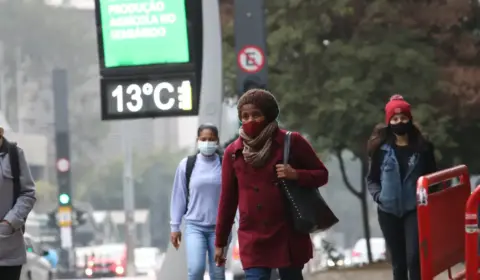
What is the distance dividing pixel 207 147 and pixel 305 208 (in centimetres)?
366

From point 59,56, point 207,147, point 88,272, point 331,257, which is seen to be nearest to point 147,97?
point 207,147

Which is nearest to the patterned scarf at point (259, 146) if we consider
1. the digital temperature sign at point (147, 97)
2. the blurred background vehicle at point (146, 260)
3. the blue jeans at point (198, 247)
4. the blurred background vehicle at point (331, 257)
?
the blue jeans at point (198, 247)

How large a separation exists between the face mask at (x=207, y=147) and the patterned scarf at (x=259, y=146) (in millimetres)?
3551

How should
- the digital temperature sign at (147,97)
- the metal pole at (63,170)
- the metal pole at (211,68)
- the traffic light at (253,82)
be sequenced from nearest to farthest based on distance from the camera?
the traffic light at (253,82)
the digital temperature sign at (147,97)
the metal pole at (211,68)
the metal pole at (63,170)

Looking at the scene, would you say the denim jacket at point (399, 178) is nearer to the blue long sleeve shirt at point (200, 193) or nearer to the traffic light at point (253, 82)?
the blue long sleeve shirt at point (200, 193)

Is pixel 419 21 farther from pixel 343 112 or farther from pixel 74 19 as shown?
pixel 74 19

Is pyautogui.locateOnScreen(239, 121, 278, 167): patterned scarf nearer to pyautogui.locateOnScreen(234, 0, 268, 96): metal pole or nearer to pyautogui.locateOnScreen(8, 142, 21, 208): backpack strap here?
pyautogui.locateOnScreen(8, 142, 21, 208): backpack strap

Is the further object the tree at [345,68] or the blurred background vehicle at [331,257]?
the blurred background vehicle at [331,257]

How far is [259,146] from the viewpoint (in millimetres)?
8195

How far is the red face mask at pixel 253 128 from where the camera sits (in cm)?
813

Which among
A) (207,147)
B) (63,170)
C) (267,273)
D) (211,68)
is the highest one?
(211,68)

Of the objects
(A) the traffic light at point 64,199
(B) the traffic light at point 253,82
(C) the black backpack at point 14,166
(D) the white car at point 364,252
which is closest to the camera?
(C) the black backpack at point 14,166

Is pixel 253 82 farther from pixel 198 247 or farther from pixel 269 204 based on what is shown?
pixel 269 204

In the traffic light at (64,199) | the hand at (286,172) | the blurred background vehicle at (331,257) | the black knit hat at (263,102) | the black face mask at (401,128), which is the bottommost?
the blurred background vehicle at (331,257)
